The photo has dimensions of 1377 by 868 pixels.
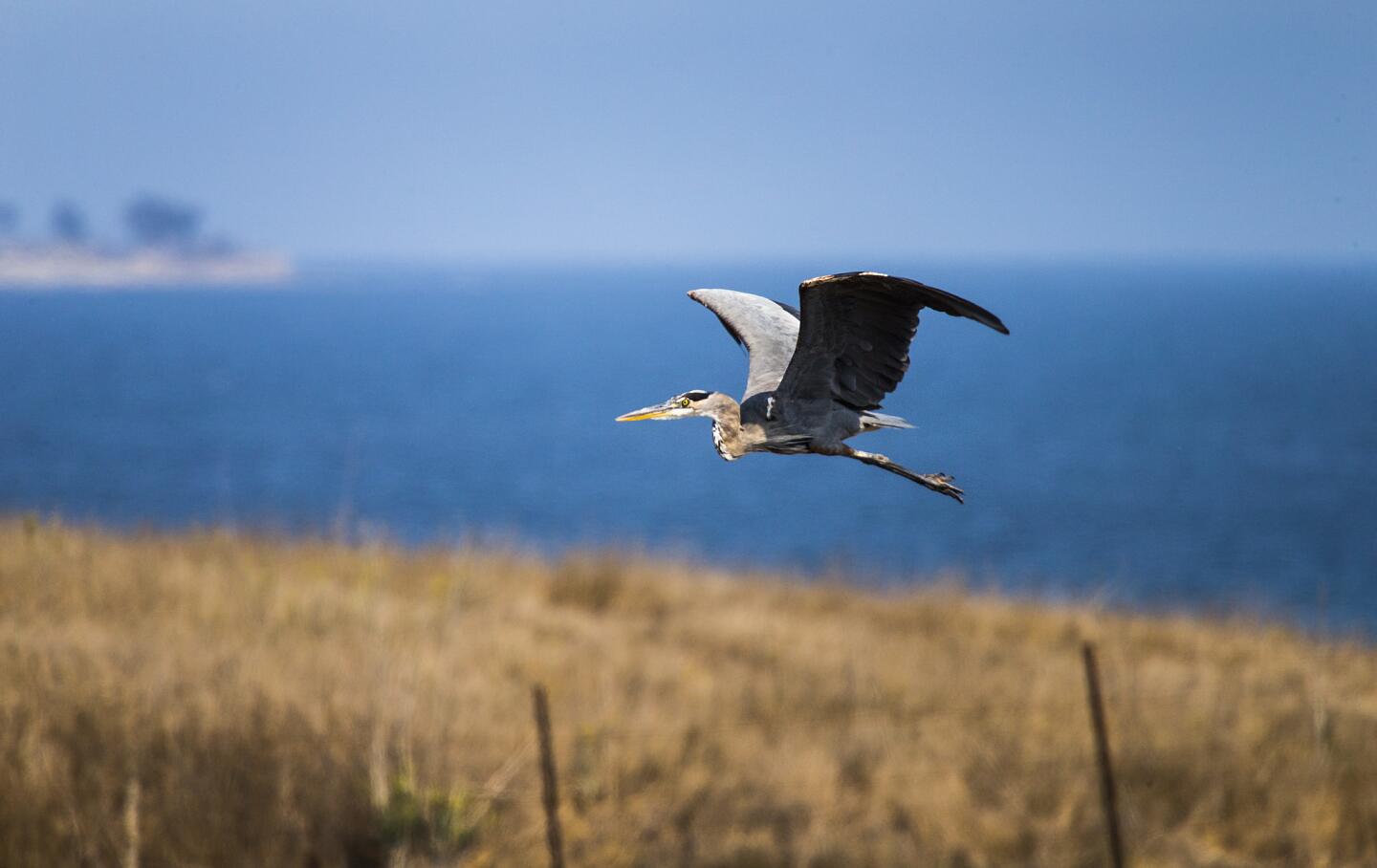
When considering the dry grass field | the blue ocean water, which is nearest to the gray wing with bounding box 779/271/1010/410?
the dry grass field

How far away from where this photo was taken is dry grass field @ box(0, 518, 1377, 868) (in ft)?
38.1

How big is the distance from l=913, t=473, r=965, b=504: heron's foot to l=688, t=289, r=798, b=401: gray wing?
18 centimetres

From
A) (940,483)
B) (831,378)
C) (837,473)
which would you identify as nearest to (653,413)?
(831,378)

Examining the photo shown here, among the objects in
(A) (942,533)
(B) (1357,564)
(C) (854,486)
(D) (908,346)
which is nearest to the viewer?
(D) (908,346)

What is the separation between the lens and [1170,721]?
Result: 15648mm

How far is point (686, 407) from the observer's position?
4.01 ft

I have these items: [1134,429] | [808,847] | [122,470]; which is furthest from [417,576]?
[1134,429]

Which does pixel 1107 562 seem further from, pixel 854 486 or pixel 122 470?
pixel 122 470

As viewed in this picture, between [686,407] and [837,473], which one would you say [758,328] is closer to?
[686,407]

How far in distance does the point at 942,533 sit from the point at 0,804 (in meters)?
60.1

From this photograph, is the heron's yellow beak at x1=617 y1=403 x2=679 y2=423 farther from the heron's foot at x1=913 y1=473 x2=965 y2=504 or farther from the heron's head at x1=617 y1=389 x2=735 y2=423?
the heron's foot at x1=913 y1=473 x2=965 y2=504

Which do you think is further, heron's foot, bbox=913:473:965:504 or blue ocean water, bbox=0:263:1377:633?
blue ocean water, bbox=0:263:1377:633

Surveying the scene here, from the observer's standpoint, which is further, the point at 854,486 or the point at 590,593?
the point at 854,486

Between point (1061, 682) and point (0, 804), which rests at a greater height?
point (0, 804)
